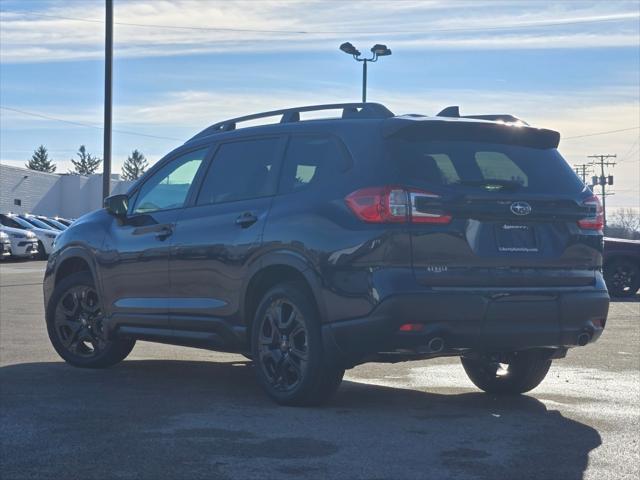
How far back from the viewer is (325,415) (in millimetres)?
6781

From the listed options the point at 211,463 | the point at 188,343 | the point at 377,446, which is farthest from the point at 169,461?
the point at 188,343

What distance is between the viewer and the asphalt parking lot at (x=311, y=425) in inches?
209

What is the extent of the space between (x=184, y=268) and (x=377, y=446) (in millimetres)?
2651

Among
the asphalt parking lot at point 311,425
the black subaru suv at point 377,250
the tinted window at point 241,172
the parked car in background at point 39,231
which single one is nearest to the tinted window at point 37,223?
the parked car in background at point 39,231

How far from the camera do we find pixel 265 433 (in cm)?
615

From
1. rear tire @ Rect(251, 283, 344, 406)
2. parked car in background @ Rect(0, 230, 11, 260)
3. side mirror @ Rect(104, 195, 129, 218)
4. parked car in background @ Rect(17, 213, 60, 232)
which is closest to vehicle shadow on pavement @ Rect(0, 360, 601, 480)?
rear tire @ Rect(251, 283, 344, 406)

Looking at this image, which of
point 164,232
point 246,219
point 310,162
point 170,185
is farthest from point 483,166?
point 170,185

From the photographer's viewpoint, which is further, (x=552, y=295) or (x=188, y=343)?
(x=188, y=343)

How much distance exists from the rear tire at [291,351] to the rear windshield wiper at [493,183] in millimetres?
1235

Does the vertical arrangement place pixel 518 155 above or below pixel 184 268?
above

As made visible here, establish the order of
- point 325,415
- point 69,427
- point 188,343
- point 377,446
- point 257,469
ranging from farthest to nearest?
1. point 188,343
2. point 325,415
3. point 69,427
4. point 377,446
5. point 257,469

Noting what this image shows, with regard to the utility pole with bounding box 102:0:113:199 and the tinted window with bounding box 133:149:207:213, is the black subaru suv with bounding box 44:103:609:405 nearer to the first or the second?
the tinted window with bounding box 133:149:207:213

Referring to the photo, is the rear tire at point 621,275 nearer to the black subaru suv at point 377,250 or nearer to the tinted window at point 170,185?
the black subaru suv at point 377,250

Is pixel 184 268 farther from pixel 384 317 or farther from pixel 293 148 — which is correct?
pixel 384 317
